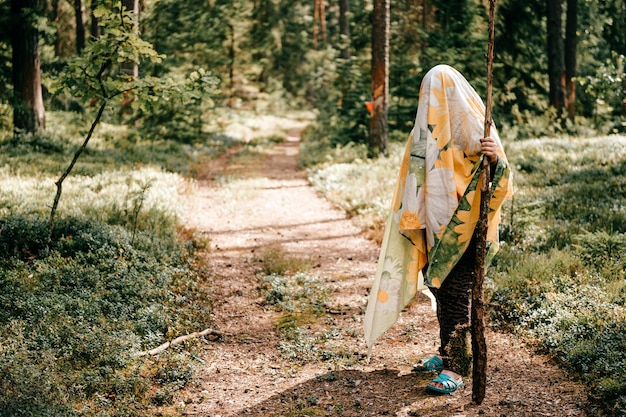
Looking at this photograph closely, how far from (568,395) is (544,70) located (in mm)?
20273

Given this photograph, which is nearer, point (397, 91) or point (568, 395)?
point (568, 395)

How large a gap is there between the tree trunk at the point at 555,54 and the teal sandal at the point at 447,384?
17.6 meters

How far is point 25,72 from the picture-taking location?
13383 mm

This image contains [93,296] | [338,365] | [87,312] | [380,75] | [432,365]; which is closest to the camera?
[432,365]

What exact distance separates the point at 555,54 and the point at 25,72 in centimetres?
1690

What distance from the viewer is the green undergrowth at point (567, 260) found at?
14.9 ft

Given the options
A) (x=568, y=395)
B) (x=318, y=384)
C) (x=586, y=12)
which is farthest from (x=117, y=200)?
(x=586, y=12)

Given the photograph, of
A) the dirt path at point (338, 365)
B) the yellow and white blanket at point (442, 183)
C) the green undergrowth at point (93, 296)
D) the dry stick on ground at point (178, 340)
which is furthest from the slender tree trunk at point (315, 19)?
the yellow and white blanket at point (442, 183)

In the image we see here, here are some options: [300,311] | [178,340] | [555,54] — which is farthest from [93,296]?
[555,54]

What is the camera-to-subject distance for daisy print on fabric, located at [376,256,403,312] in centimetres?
443

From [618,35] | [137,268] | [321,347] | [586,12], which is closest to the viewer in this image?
[321,347]

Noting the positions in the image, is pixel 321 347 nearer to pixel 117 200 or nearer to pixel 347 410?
pixel 347 410

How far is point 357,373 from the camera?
4871mm

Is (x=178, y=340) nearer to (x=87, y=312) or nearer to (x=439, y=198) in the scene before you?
(x=87, y=312)
